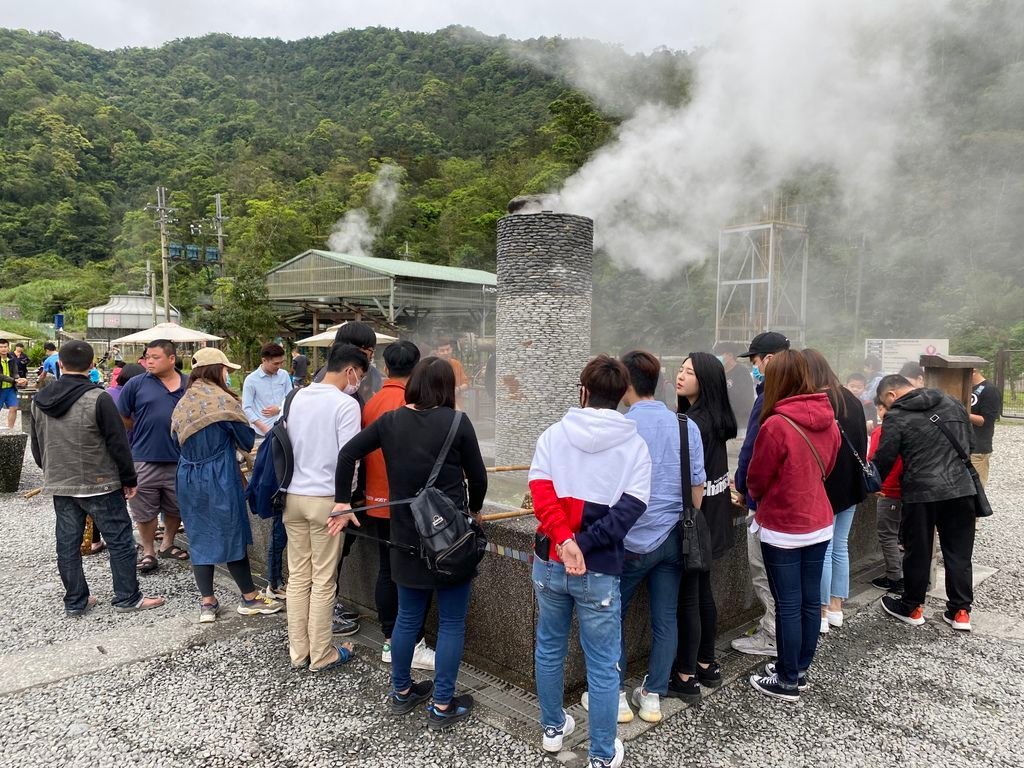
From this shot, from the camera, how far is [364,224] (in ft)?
139

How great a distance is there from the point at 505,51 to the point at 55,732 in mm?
70803

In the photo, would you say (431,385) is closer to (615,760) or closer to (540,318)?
(615,760)

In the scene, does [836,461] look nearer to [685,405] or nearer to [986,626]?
[685,405]

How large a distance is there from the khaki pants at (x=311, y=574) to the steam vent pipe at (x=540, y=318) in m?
4.12

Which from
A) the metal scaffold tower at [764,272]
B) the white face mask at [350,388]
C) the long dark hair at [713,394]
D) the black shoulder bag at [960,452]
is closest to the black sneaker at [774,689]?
the long dark hair at [713,394]

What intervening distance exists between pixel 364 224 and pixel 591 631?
42.9 meters

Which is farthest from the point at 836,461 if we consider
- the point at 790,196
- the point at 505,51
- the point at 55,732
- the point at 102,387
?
the point at 505,51

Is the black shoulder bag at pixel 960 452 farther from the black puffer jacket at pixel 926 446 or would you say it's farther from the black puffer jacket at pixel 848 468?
the black puffer jacket at pixel 848 468

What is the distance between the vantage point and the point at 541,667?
2.44 m

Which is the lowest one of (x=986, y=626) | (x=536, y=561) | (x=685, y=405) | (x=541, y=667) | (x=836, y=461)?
(x=986, y=626)

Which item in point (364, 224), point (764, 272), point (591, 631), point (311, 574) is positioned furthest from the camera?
point (364, 224)

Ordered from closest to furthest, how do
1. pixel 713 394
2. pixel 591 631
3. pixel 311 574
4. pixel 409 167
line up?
1. pixel 591 631
2. pixel 713 394
3. pixel 311 574
4. pixel 409 167

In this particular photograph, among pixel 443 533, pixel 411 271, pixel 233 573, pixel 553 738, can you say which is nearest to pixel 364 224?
pixel 411 271

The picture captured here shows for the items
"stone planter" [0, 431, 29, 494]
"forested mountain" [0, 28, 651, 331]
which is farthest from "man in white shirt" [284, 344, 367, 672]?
"forested mountain" [0, 28, 651, 331]
